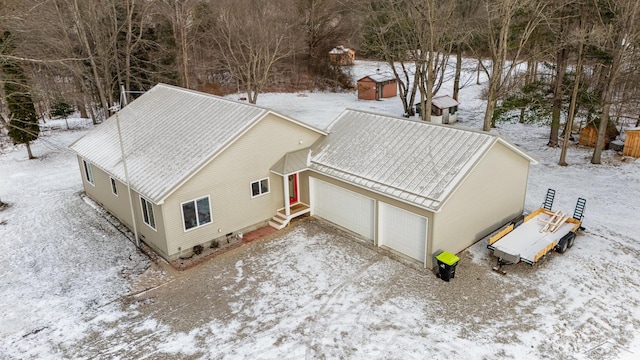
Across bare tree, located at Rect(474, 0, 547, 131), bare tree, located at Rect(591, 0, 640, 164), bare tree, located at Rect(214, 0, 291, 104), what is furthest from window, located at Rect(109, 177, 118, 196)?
bare tree, located at Rect(591, 0, 640, 164)

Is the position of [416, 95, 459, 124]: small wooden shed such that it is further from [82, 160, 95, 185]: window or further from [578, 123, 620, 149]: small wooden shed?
[82, 160, 95, 185]: window

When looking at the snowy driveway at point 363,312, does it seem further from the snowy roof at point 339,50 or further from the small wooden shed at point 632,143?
the snowy roof at point 339,50

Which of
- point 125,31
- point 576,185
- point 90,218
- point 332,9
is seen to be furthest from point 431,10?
point 332,9

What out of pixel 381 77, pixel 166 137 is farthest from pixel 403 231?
pixel 381 77

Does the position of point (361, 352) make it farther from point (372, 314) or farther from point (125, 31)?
point (125, 31)

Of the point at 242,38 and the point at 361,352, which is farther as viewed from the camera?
the point at 242,38
